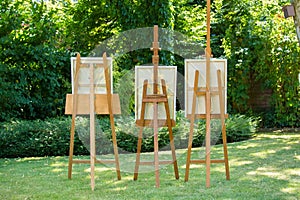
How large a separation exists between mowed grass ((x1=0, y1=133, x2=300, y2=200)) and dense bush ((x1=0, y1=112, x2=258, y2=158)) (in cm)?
41

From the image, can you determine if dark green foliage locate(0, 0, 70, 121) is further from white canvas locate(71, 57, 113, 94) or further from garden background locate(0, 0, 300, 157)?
white canvas locate(71, 57, 113, 94)

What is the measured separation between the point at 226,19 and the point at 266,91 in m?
1.84

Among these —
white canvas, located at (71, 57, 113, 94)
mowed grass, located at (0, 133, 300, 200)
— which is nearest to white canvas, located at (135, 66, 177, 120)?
white canvas, located at (71, 57, 113, 94)

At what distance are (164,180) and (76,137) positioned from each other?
2.89 metres

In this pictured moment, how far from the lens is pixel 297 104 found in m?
9.98

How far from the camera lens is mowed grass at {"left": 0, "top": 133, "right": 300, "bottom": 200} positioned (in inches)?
181

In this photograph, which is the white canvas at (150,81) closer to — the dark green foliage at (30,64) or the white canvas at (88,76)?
the white canvas at (88,76)

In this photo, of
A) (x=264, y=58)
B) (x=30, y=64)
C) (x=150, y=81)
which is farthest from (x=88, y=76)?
(x=264, y=58)

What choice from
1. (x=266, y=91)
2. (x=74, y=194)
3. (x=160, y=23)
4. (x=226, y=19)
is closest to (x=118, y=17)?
(x=160, y=23)

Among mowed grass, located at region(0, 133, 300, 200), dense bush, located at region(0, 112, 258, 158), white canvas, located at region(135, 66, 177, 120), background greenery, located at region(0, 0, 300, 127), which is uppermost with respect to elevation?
background greenery, located at region(0, 0, 300, 127)

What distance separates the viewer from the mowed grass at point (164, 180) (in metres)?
4.60

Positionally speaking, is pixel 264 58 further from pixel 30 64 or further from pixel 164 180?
pixel 164 180

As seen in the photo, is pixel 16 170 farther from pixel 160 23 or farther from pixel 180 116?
pixel 160 23

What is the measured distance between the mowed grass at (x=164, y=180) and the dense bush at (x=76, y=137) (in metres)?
0.41
